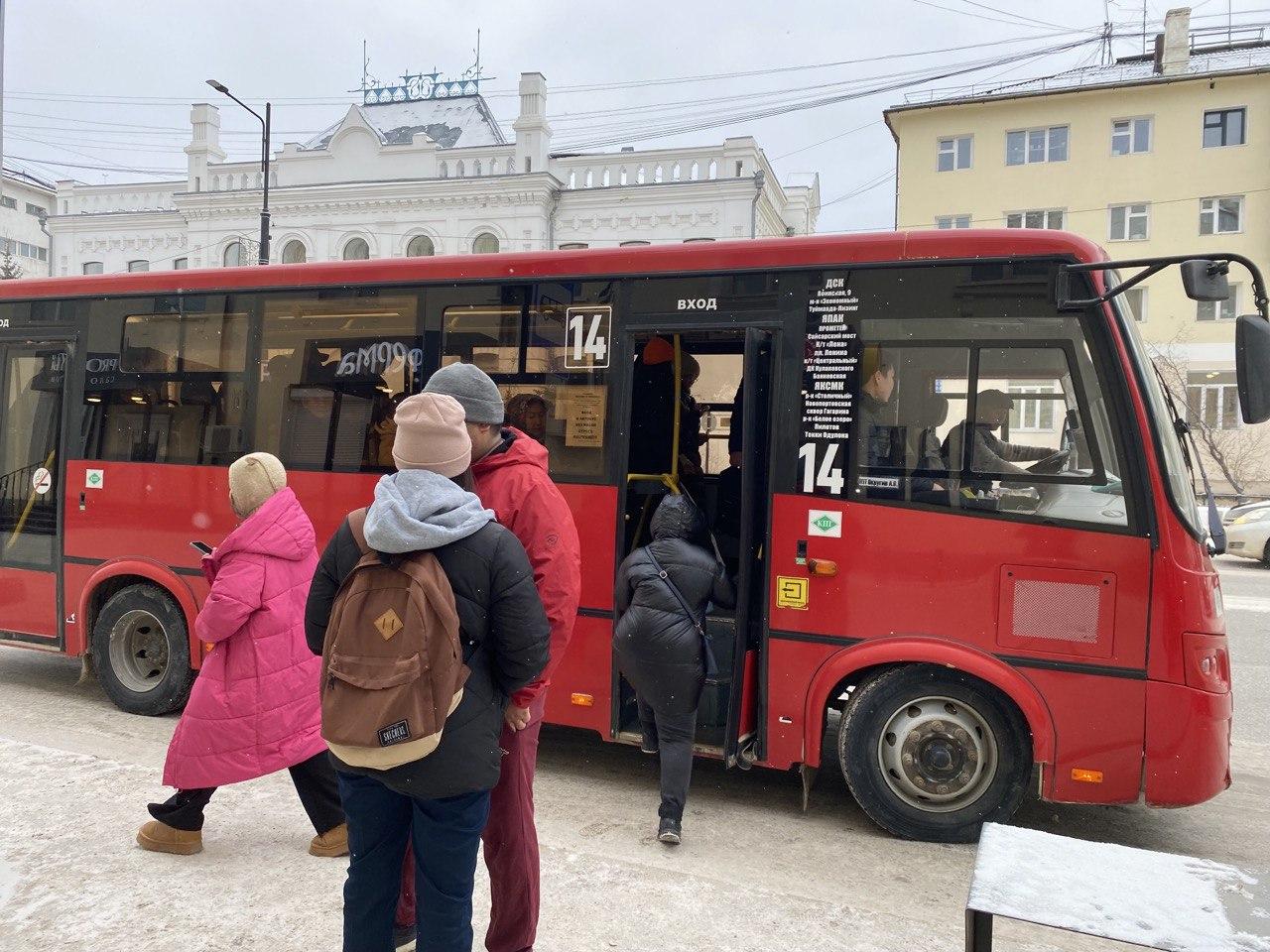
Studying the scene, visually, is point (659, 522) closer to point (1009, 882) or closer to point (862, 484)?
point (862, 484)

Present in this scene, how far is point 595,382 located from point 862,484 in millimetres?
1616

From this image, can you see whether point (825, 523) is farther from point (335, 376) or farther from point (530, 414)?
point (335, 376)

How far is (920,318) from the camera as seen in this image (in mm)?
4992

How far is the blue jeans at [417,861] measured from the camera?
273cm

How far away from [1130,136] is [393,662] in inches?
1558

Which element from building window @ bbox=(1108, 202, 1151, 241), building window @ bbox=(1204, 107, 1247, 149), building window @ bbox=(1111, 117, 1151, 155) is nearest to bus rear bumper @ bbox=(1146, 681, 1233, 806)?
building window @ bbox=(1108, 202, 1151, 241)

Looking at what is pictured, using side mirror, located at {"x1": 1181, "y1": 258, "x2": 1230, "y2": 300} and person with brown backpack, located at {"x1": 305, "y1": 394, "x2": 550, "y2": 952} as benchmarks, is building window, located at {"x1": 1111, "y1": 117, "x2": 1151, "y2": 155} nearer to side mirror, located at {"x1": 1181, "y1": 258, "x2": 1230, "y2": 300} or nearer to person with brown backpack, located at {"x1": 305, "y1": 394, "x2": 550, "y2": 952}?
side mirror, located at {"x1": 1181, "y1": 258, "x2": 1230, "y2": 300}

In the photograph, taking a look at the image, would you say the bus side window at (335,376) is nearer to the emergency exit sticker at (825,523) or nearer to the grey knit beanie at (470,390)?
the emergency exit sticker at (825,523)

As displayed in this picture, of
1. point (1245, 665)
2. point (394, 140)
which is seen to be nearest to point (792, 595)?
point (1245, 665)

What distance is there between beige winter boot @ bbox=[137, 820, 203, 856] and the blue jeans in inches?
73.4

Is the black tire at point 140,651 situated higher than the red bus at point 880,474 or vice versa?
the red bus at point 880,474

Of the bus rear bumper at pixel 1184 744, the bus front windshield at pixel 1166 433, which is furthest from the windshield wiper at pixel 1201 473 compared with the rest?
the bus rear bumper at pixel 1184 744

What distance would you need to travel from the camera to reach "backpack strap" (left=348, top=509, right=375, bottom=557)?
2.77 meters

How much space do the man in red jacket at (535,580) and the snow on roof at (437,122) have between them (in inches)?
1322
